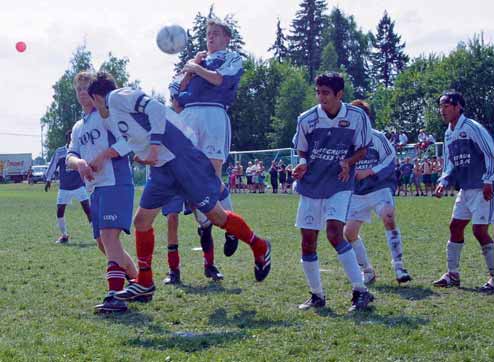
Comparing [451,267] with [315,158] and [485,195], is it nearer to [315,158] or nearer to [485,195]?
[485,195]

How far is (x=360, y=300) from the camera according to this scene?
684 cm

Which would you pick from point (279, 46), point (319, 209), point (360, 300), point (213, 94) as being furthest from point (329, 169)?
point (279, 46)

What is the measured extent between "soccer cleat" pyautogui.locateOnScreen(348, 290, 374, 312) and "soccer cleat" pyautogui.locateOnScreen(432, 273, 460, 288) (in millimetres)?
1631

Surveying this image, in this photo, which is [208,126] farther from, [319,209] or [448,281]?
[448,281]

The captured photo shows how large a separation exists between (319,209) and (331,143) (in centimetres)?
62

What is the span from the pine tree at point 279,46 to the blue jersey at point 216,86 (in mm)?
92251

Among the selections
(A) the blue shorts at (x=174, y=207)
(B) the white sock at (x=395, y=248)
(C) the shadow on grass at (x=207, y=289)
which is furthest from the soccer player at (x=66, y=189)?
(B) the white sock at (x=395, y=248)

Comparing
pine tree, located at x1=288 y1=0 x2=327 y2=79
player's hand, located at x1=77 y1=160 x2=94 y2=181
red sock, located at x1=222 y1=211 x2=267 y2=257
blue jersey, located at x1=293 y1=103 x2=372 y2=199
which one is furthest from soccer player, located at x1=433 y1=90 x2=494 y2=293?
pine tree, located at x1=288 y1=0 x2=327 y2=79

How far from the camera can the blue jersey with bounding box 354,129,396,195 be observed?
348 inches

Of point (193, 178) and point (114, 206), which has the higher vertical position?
point (193, 178)

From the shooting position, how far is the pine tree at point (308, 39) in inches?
3858

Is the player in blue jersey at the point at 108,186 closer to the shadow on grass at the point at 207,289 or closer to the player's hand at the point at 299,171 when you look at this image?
the shadow on grass at the point at 207,289

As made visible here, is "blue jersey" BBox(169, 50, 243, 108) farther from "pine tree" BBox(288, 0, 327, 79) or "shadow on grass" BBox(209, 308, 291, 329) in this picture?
"pine tree" BBox(288, 0, 327, 79)

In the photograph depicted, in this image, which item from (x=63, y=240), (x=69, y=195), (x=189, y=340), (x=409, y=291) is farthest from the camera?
(x=69, y=195)
